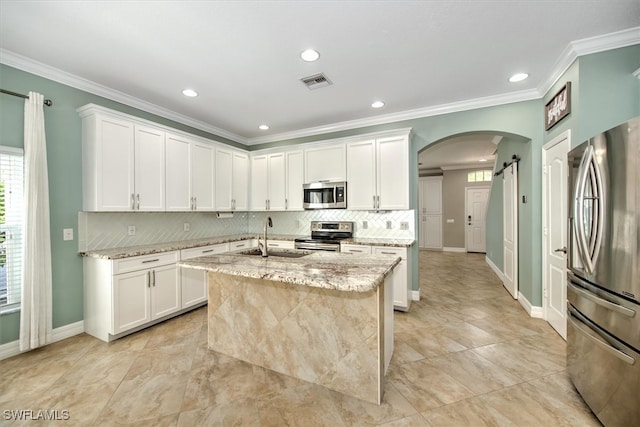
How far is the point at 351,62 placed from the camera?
260 centimetres

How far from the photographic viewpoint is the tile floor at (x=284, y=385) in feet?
5.66

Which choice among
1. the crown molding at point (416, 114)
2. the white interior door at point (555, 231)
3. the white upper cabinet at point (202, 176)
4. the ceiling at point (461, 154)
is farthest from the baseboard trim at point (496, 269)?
the white upper cabinet at point (202, 176)

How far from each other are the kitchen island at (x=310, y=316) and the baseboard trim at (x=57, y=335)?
1.75 metres

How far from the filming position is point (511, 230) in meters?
4.27

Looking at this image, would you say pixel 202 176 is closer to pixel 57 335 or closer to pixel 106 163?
pixel 106 163

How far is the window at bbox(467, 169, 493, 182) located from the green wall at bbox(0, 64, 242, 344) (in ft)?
30.8

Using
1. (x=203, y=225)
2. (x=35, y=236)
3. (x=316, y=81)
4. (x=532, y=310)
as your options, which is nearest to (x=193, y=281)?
(x=203, y=225)

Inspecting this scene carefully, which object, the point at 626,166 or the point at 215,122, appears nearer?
the point at 626,166

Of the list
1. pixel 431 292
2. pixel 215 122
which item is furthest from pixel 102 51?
pixel 431 292

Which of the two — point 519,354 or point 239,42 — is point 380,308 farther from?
point 239,42

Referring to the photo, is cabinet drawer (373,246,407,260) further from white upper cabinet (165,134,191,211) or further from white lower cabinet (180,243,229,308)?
white upper cabinet (165,134,191,211)

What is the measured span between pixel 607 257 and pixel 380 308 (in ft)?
Answer: 4.41

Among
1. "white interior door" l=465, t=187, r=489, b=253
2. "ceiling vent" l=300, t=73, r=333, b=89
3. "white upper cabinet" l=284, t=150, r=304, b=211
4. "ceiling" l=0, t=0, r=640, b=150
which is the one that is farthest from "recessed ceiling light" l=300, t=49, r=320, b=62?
"white interior door" l=465, t=187, r=489, b=253

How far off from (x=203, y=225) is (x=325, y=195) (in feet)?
6.91
